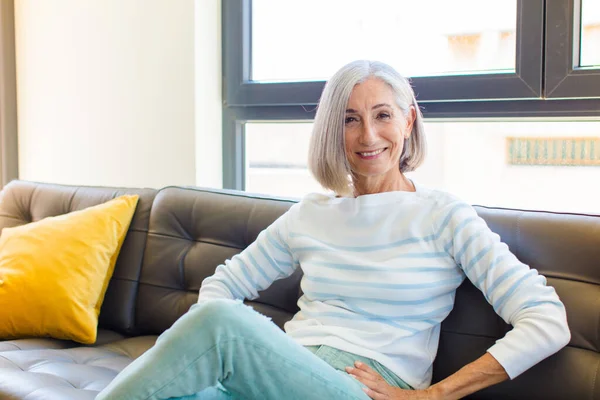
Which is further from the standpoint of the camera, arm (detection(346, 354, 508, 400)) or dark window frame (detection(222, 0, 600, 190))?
dark window frame (detection(222, 0, 600, 190))

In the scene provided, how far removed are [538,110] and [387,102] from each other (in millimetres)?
617

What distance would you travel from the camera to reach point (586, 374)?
4.68ft

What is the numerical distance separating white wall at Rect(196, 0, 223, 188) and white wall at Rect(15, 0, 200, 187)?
29 mm

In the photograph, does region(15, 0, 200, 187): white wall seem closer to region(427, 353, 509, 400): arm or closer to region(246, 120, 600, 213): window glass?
region(246, 120, 600, 213): window glass

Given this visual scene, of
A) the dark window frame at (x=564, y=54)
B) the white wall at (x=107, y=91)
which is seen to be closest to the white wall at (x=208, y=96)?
the white wall at (x=107, y=91)

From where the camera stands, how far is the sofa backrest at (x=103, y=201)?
7.09 feet

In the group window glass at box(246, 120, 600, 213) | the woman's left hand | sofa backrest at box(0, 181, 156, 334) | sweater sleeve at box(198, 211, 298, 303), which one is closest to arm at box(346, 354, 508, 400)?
the woman's left hand

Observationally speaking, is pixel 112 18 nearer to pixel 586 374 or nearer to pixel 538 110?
pixel 538 110

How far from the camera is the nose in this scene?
5.26ft

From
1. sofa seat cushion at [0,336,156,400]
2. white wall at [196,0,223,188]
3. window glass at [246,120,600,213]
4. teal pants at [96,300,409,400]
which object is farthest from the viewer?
white wall at [196,0,223,188]


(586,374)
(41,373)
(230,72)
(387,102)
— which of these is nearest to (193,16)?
(230,72)

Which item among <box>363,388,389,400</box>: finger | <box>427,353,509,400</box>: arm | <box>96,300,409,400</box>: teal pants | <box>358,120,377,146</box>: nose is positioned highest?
<box>358,120,377,146</box>: nose

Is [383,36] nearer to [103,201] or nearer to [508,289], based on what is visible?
[103,201]

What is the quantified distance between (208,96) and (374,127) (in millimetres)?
1131
